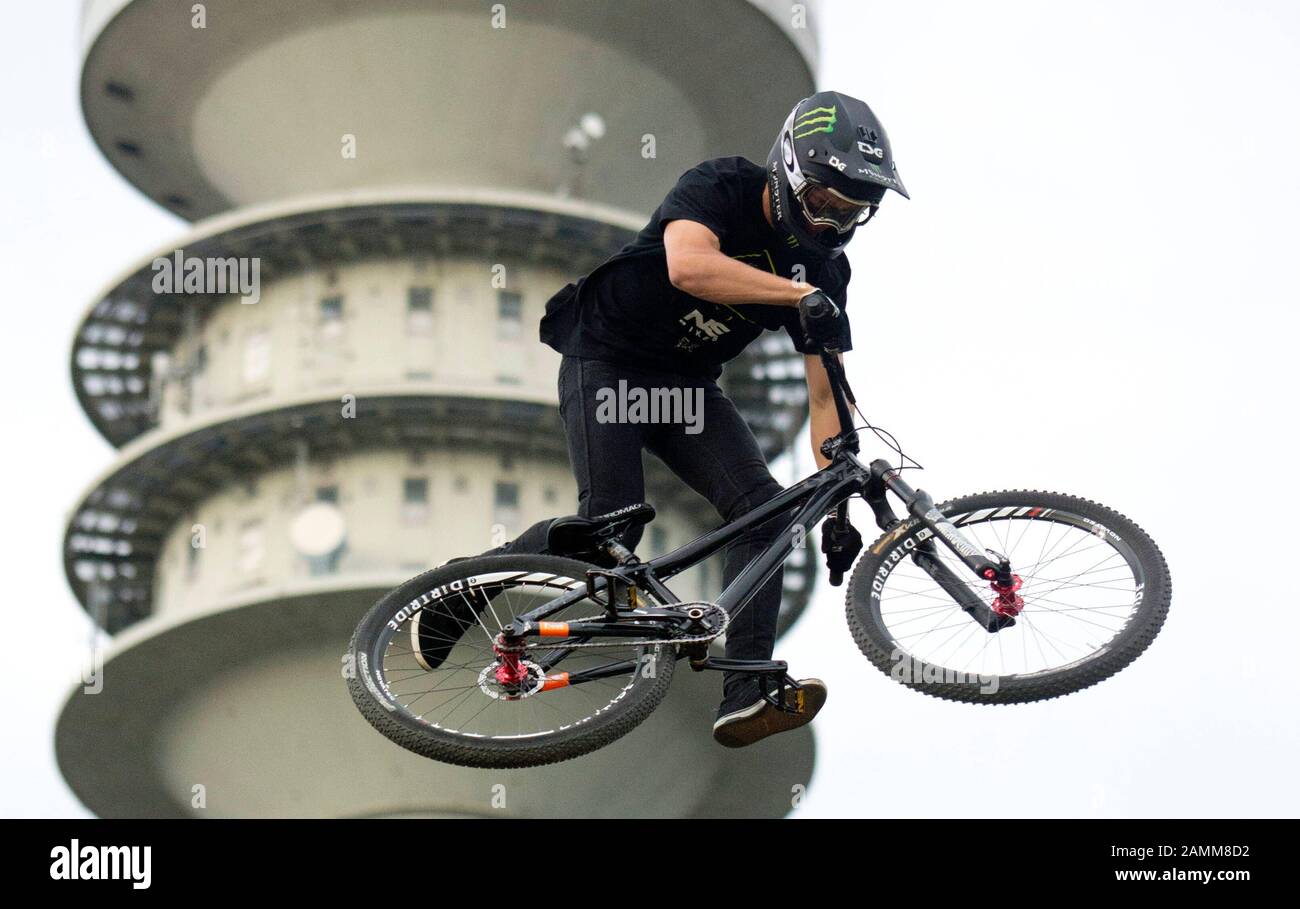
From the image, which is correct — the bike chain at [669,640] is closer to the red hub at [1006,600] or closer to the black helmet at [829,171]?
the red hub at [1006,600]

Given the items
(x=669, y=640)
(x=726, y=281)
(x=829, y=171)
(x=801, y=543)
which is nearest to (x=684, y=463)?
(x=801, y=543)

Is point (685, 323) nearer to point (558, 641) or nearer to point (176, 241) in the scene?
point (558, 641)

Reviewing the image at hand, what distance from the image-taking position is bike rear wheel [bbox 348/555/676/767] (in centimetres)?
1193

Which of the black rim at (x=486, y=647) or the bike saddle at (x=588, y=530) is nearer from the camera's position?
the black rim at (x=486, y=647)

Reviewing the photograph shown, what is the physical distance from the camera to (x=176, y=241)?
157 ft

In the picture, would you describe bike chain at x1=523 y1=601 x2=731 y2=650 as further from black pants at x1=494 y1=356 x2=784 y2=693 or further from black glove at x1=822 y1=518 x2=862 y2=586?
black glove at x1=822 y1=518 x2=862 y2=586

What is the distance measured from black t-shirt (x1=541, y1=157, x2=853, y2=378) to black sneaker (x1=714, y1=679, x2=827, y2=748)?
7.02 ft

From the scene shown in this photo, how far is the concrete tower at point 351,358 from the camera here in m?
45.1

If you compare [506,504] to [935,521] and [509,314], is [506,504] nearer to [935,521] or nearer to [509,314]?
[509,314]

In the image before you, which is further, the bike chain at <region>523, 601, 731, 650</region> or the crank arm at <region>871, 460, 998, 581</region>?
the crank arm at <region>871, 460, 998, 581</region>

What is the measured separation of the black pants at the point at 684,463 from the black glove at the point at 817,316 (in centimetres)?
123

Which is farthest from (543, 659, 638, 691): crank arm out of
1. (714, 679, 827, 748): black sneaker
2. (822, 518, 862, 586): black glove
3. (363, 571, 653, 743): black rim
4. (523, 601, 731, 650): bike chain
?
(822, 518, 862, 586): black glove

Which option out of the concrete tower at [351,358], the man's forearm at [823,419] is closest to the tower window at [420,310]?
the concrete tower at [351,358]
